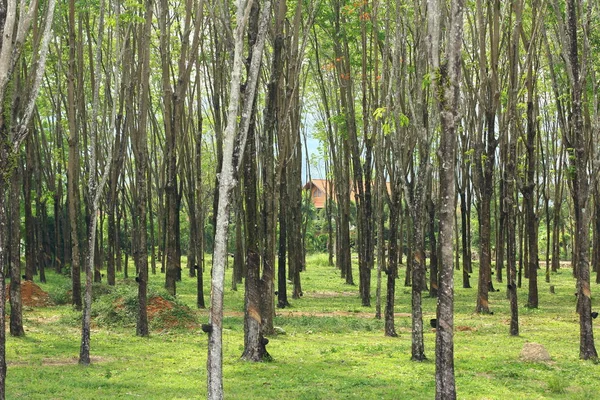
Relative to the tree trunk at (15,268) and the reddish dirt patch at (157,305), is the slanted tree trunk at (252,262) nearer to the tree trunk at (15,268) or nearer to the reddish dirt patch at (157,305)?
the tree trunk at (15,268)

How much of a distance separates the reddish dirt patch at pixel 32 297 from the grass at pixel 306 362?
65 centimetres

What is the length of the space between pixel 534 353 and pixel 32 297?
1764 centimetres

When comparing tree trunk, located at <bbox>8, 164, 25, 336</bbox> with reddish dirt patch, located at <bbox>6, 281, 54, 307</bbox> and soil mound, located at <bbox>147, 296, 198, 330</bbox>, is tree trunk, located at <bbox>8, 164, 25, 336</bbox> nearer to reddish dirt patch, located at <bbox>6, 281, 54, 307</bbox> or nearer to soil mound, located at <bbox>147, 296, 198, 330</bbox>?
soil mound, located at <bbox>147, 296, 198, 330</bbox>

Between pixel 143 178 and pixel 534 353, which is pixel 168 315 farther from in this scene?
pixel 534 353

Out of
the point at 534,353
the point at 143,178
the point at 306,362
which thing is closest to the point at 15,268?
the point at 143,178

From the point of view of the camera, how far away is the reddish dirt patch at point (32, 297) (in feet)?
83.3

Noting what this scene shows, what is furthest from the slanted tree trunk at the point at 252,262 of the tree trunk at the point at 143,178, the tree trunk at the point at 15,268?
the tree trunk at the point at 15,268

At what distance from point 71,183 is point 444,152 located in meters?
14.5

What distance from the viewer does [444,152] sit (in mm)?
9945

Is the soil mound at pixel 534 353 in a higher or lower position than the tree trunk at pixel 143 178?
lower

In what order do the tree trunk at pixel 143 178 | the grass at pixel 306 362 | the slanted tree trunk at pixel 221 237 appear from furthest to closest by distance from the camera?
the tree trunk at pixel 143 178, the grass at pixel 306 362, the slanted tree trunk at pixel 221 237

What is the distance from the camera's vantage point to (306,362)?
1545 cm

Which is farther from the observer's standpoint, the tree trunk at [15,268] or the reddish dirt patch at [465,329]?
the reddish dirt patch at [465,329]

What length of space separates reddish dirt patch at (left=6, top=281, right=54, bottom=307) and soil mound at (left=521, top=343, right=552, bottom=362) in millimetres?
17019
